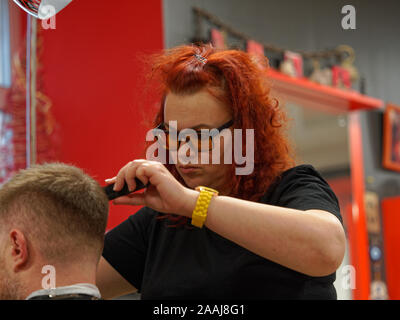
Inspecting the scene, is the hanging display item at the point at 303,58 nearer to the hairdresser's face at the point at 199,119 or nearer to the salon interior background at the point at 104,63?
the salon interior background at the point at 104,63

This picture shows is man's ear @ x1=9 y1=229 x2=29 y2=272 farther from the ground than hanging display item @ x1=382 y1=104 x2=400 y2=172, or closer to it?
closer to it

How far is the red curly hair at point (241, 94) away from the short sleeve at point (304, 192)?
0.20 feet

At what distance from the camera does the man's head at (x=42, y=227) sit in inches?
43.6

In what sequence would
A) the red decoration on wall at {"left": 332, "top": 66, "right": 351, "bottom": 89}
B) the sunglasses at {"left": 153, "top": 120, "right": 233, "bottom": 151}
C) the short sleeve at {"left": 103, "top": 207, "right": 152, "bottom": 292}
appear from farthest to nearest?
the red decoration on wall at {"left": 332, "top": 66, "right": 351, "bottom": 89} → the short sleeve at {"left": 103, "top": 207, "right": 152, "bottom": 292} → the sunglasses at {"left": 153, "top": 120, "right": 233, "bottom": 151}

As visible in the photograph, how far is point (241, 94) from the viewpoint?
1355 mm

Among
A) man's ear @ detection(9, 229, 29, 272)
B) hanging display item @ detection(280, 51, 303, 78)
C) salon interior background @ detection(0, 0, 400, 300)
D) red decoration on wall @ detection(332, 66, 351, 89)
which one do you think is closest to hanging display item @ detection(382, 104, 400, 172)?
red decoration on wall @ detection(332, 66, 351, 89)

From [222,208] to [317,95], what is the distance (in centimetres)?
316

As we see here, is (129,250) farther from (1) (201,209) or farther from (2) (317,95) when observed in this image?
(2) (317,95)

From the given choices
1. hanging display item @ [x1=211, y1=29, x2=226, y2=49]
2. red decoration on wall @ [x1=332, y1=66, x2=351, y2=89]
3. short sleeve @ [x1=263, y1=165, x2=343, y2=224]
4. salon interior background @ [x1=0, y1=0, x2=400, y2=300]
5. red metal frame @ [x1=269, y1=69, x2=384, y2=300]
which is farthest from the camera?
red decoration on wall @ [x1=332, y1=66, x2=351, y2=89]

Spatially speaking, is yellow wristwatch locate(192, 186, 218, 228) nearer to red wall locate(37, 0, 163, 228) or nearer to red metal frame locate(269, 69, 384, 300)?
red wall locate(37, 0, 163, 228)

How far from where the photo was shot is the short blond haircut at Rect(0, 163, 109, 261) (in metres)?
1.12

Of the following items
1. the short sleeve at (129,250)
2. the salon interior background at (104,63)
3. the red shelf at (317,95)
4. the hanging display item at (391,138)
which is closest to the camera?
the short sleeve at (129,250)

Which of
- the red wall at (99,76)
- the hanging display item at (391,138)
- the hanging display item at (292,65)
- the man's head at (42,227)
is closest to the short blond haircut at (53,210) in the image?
the man's head at (42,227)
